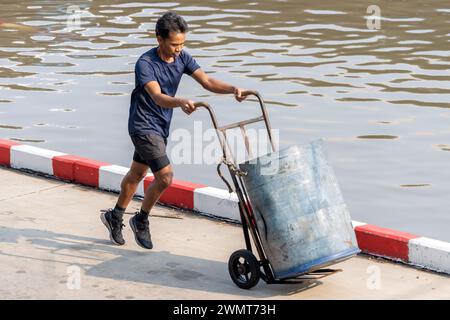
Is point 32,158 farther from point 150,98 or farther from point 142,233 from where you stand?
point 150,98

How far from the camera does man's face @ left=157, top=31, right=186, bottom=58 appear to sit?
7461mm

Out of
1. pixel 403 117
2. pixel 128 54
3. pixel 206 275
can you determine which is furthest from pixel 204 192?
pixel 128 54

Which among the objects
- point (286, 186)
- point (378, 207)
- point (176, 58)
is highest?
point (176, 58)

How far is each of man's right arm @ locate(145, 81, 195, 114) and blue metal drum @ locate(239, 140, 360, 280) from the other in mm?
514

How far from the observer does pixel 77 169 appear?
9828mm

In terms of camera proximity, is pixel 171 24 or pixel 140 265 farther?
pixel 140 265

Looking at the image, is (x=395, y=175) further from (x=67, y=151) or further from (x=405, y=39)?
(x=405, y=39)

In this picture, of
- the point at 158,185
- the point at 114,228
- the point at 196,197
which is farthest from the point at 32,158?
the point at 158,185

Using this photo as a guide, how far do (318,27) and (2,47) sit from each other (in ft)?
17.0

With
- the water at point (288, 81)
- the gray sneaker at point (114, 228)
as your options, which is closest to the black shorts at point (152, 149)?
the gray sneaker at point (114, 228)

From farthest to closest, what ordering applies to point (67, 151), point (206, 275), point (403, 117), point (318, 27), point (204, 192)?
point (318, 27)
point (403, 117)
point (67, 151)
point (204, 192)
point (206, 275)

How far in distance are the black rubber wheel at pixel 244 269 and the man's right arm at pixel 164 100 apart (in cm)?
101

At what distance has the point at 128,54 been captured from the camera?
16922mm

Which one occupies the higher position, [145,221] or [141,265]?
[145,221]
